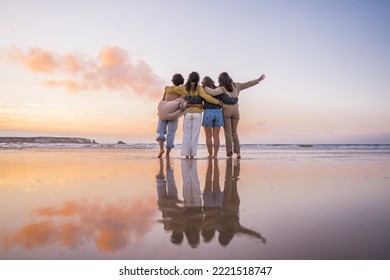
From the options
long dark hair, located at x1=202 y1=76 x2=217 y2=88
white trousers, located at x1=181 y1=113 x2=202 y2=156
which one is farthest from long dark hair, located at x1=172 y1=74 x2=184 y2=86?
white trousers, located at x1=181 y1=113 x2=202 y2=156

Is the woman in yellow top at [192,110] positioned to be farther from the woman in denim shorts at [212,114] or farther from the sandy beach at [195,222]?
the sandy beach at [195,222]

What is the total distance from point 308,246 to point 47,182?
2914mm

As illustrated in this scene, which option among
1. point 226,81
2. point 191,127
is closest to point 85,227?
point 191,127

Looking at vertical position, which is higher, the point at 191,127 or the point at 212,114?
the point at 212,114

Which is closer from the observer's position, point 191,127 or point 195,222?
point 195,222

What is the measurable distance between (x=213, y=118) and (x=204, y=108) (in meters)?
0.33

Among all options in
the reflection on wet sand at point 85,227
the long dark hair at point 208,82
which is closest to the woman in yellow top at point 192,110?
the long dark hair at point 208,82

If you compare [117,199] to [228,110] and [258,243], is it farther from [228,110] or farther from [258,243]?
[228,110]

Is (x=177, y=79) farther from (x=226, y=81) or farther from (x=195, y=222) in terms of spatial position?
(x=195, y=222)

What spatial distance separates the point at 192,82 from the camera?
7137 mm

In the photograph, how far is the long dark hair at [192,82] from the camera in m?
7.08

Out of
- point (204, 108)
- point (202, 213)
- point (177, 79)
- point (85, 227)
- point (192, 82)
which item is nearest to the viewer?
point (85, 227)

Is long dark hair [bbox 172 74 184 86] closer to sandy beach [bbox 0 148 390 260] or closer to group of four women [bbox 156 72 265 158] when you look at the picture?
group of four women [bbox 156 72 265 158]

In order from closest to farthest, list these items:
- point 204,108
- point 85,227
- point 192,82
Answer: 1. point 85,227
2. point 192,82
3. point 204,108
